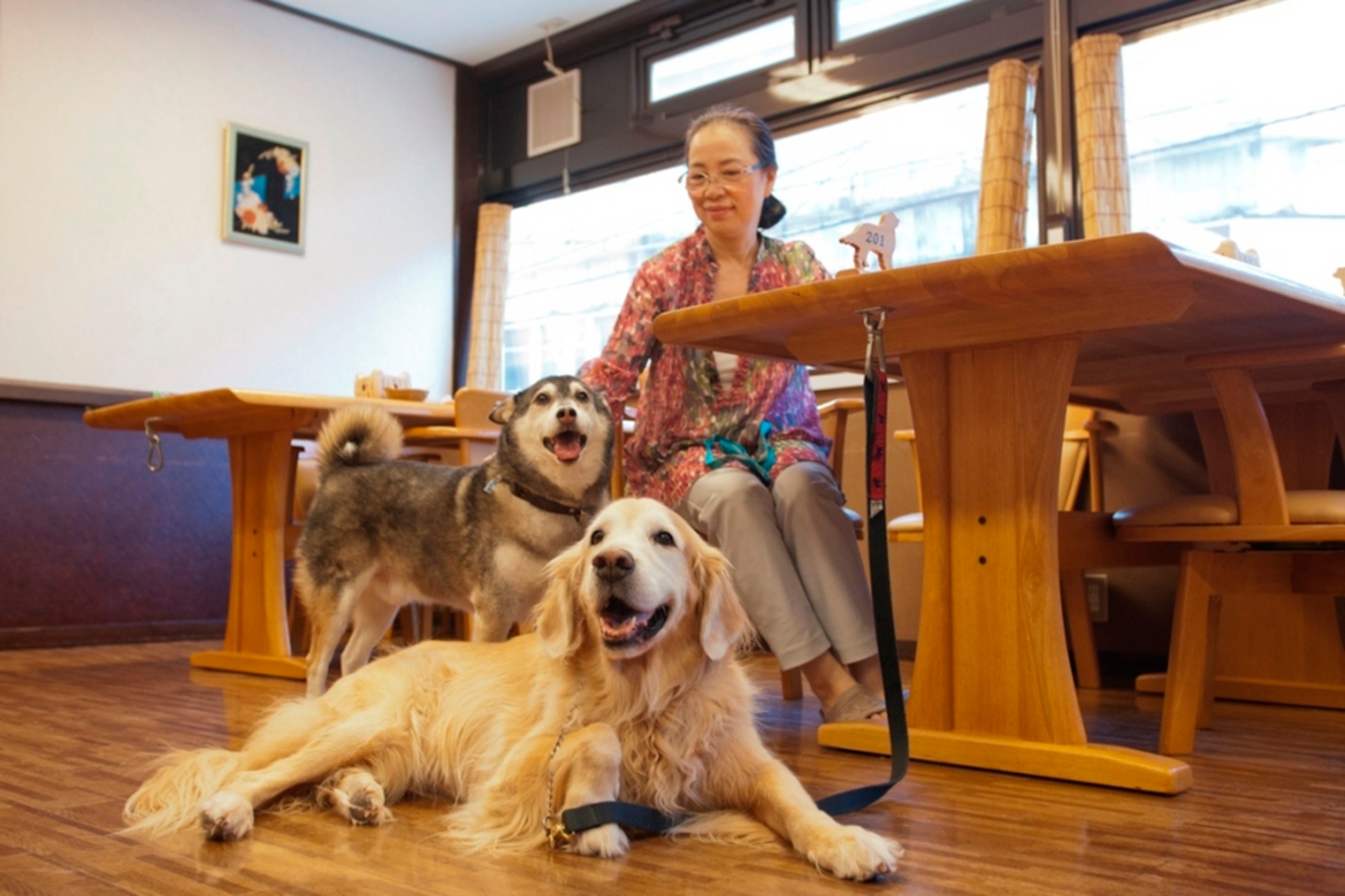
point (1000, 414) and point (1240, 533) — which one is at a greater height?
point (1000, 414)

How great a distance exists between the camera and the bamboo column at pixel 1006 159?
414 cm

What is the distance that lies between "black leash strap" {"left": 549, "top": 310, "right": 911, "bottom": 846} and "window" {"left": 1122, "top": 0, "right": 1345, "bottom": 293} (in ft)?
7.58

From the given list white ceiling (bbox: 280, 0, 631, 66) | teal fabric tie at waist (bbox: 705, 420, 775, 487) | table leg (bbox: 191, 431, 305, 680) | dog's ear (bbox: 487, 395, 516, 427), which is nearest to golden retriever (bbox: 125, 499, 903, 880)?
teal fabric tie at waist (bbox: 705, 420, 775, 487)

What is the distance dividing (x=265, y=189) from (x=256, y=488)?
7.53 feet

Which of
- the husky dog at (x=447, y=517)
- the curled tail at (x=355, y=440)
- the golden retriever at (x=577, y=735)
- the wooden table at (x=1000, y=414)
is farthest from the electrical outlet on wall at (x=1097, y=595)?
the golden retriever at (x=577, y=735)

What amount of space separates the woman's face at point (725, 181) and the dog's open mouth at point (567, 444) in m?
0.60

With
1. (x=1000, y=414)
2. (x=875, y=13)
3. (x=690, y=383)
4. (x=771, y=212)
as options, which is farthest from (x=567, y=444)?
(x=875, y=13)

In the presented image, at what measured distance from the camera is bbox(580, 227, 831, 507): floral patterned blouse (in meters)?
2.76

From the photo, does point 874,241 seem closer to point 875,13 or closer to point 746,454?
point 746,454

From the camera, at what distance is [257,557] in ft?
13.8

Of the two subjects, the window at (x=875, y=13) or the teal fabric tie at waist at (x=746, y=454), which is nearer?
the teal fabric tie at waist at (x=746, y=454)

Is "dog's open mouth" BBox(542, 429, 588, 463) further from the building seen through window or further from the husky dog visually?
the building seen through window

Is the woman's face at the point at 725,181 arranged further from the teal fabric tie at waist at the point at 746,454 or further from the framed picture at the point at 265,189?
the framed picture at the point at 265,189

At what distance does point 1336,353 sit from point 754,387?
119 centimetres
